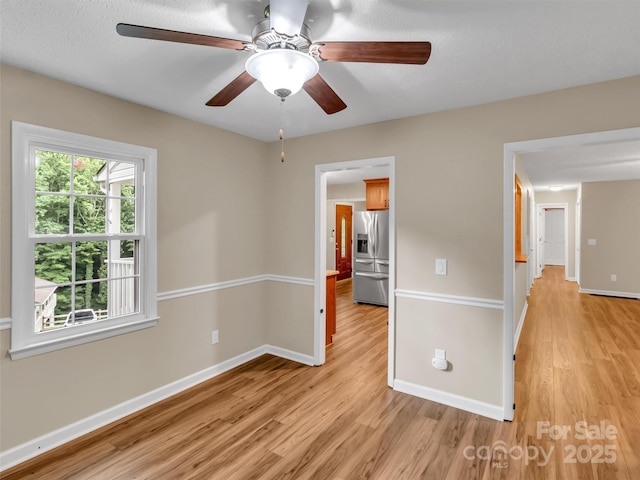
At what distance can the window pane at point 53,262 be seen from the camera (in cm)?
223

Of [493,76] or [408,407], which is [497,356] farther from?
[493,76]

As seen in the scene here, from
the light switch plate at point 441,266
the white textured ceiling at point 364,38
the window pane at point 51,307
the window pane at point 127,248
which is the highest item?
the white textured ceiling at point 364,38

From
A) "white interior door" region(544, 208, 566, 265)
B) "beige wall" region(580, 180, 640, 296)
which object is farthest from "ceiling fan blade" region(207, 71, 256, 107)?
"white interior door" region(544, 208, 566, 265)

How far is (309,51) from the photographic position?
1.51m

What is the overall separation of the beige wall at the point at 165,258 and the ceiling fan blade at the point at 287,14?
70.0 inches

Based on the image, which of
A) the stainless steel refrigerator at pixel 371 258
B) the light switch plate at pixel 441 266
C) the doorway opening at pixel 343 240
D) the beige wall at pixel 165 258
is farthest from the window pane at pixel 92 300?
the doorway opening at pixel 343 240

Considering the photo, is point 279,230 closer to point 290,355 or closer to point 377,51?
point 290,355

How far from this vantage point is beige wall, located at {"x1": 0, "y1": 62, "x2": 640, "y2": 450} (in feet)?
7.28

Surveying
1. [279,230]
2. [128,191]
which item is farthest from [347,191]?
[128,191]

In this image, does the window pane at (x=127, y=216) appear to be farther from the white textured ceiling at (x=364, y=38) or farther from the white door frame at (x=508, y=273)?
the white door frame at (x=508, y=273)

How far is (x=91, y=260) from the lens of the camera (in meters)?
2.49

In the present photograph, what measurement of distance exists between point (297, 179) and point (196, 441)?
2529mm

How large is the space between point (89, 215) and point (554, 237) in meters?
13.4

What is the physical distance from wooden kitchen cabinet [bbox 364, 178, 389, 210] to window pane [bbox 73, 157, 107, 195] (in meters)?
4.62
